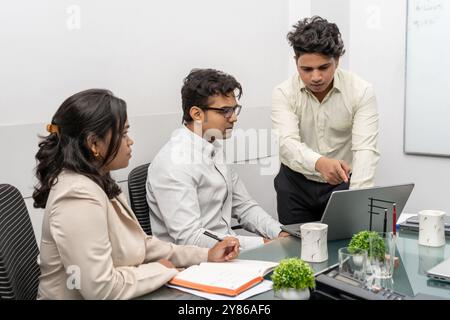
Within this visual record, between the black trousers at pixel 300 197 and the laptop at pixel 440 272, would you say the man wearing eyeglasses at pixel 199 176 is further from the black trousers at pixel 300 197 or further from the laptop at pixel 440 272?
the laptop at pixel 440 272

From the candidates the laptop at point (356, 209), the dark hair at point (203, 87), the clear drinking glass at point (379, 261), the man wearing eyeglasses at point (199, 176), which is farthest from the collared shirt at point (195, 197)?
the clear drinking glass at point (379, 261)

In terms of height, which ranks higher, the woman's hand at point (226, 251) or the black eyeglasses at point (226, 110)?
the black eyeglasses at point (226, 110)

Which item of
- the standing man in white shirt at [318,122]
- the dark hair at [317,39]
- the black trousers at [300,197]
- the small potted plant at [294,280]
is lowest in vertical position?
the black trousers at [300,197]

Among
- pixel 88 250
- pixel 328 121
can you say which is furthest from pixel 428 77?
pixel 88 250

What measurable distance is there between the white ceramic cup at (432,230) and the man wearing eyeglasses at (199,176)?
47 cm

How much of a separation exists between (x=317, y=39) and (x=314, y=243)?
0.99 m

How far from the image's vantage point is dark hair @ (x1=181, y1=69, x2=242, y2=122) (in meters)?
2.11

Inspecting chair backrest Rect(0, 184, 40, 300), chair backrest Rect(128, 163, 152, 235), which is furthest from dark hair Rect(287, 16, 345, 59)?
chair backrest Rect(0, 184, 40, 300)

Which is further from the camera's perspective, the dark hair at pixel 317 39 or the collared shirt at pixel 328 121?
the collared shirt at pixel 328 121

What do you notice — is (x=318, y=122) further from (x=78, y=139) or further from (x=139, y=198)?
(x=78, y=139)

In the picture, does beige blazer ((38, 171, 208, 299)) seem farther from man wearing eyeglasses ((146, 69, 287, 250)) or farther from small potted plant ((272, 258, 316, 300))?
man wearing eyeglasses ((146, 69, 287, 250))

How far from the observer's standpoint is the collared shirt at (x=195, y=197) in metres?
1.90

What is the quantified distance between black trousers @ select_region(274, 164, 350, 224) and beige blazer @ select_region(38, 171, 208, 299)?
1.15 meters
